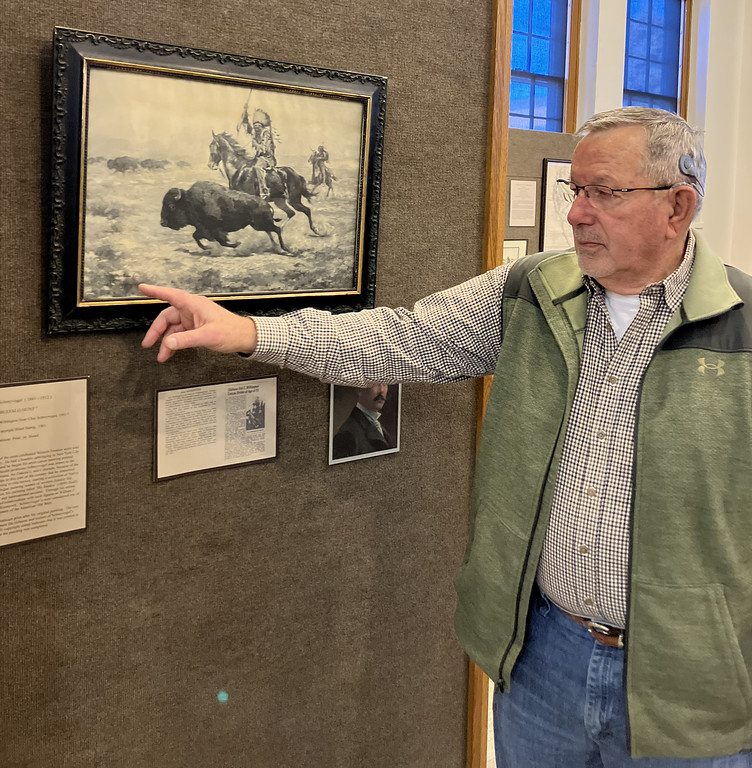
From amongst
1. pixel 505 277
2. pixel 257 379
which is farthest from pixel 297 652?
pixel 505 277

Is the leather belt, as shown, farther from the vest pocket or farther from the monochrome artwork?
the monochrome artwork

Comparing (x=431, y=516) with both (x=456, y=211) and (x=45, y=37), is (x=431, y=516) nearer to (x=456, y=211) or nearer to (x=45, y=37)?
(x=456, y=211)

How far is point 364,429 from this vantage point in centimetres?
198

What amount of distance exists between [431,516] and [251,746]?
692mm

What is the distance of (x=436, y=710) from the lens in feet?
7.47

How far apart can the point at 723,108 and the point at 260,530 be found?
600cm

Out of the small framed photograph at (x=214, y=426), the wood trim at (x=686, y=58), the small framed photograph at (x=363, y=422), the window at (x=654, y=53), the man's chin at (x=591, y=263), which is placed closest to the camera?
the man's chin at (x=591, y=263)

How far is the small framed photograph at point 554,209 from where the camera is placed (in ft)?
9.98

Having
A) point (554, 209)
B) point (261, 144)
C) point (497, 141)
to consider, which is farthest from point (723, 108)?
point (261, 144)

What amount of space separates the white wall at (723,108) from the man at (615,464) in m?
4.70

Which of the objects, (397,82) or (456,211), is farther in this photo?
(456,211)

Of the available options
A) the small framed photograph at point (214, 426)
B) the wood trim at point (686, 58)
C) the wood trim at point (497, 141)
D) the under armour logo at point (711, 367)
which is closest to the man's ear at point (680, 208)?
the under armour logo at point (711, 367)

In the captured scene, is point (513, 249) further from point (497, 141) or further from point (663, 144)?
point (663, 144)

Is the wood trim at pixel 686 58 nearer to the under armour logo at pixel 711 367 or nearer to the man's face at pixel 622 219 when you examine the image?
the man's face at pixel 622 219
